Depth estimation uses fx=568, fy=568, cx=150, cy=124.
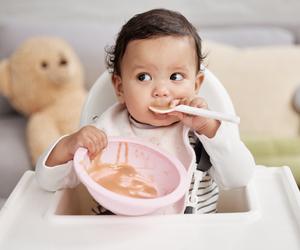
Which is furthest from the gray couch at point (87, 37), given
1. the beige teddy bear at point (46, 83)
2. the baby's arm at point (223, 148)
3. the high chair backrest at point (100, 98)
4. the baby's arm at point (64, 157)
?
the baby's arm at point (223, 148)

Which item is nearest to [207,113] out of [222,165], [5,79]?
[222,165]

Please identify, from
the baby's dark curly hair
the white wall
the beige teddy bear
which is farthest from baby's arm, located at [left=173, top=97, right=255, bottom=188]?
the white wall

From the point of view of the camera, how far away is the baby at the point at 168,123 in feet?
2.70

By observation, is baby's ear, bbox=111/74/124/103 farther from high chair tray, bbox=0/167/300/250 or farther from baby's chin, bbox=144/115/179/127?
high chair tray, bbox=0/167/300/250

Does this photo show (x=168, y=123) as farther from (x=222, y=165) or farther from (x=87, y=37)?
(x=87, y=37)

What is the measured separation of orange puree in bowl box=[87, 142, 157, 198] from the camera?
0.77 metres

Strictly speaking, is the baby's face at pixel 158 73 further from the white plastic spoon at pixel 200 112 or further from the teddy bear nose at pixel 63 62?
the teddy bear nose at pixel 63 62

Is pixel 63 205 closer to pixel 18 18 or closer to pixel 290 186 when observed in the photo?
pixel 290 186

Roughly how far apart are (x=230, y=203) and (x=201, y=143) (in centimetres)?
11

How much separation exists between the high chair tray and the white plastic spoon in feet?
0.41

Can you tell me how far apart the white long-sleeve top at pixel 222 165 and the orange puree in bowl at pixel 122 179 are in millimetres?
69

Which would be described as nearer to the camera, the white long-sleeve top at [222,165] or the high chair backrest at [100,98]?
the white long-sleeve top at [222,165]

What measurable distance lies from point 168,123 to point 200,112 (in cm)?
11

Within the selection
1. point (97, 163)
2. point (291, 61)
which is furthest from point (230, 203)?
point (291, 61)
